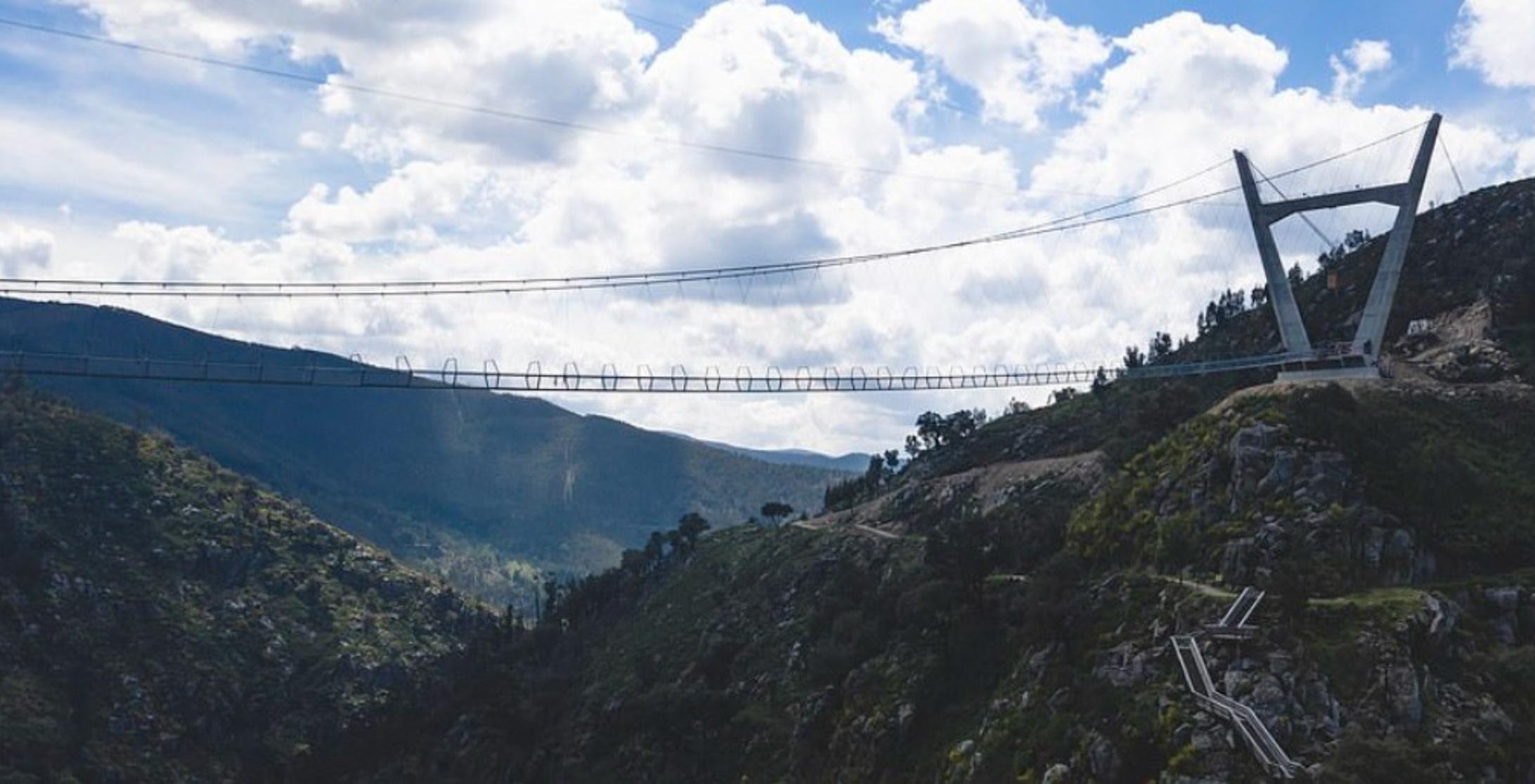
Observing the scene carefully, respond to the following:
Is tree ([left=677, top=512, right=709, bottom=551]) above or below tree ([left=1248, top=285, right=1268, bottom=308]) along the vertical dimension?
below

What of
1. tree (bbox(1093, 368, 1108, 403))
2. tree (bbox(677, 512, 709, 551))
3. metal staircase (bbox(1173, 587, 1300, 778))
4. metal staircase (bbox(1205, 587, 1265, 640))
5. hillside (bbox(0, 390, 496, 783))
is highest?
tree (bbox(1093, 368, 1108, 403))

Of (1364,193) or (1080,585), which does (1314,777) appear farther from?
(1364,193)

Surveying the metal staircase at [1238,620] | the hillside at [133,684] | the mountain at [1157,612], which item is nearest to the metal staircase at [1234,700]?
the metal staircase at [1238,620]

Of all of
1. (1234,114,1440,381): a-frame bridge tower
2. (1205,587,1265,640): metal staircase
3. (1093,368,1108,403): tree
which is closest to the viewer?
(1205,587,1265,640): metal staircase

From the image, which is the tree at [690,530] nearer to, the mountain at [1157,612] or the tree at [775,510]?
the tree at [775,510]

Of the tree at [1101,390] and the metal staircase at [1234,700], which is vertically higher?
the tree at [1101,390]

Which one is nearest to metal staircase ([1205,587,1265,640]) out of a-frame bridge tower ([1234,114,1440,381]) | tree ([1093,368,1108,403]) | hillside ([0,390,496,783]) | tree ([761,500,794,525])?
a-frame bridge tower ([1234,114,1440,381])

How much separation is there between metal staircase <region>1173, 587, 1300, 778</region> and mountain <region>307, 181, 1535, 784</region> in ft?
0.85

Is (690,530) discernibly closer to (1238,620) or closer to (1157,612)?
(1157,612)

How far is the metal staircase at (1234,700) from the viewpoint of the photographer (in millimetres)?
55562

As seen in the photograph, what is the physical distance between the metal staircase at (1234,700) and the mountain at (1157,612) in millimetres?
261

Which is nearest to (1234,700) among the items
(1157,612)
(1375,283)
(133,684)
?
(1157,612)

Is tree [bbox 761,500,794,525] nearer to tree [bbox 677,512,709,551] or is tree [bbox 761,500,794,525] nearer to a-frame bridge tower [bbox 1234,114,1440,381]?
tree [bbox 677,512,709,551]

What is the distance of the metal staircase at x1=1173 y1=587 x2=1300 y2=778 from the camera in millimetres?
55562
